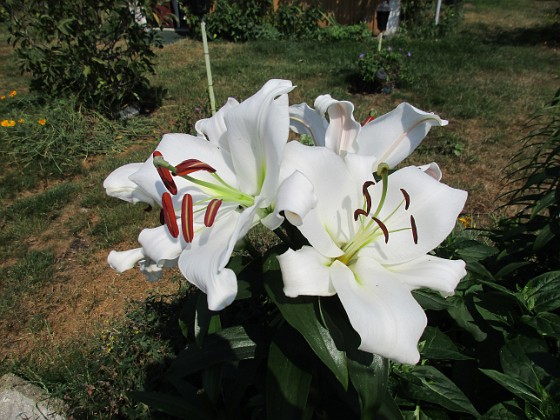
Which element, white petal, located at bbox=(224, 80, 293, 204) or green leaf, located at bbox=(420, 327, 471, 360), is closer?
white petal, located at bbox=(224, 80, 293, 204)

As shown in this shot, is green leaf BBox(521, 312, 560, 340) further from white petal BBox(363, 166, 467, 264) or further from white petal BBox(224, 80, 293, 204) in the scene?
white petal BBox(224, 80, 293, 204)

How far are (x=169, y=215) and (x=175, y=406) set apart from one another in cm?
73

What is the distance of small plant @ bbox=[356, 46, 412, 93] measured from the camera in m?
5.57

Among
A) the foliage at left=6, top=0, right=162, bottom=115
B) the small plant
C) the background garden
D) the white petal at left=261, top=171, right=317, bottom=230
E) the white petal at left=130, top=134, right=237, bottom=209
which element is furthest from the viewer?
the small plant

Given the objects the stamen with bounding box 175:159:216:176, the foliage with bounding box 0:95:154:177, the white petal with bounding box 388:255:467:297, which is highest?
the stamen with bounding box 175:159:216:176

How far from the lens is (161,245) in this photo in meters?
0.78

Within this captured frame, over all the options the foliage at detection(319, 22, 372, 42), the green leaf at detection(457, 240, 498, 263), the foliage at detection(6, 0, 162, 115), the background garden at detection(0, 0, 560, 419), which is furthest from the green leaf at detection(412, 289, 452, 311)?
the foliage at detection(319, 22, 372, 42)

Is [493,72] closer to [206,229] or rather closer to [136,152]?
[136,152]

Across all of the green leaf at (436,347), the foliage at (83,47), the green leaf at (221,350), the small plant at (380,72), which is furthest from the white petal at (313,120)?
the small plant at (380,72)

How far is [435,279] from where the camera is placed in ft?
2.48

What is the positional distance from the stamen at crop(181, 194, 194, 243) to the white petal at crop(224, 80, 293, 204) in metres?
0.12

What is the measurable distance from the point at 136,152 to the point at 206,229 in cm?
376

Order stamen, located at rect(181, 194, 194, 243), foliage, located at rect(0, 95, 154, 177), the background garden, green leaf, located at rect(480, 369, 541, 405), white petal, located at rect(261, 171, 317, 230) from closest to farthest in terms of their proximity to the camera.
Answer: white petal, located at rect(261, 171, 317, 230) < stamen, located at rect(181, 194, 194, 243) < green leaf, located at rect(480, 369, 541, 405) < the background garden < foliage, located at rect(0, 95, 154, 177)

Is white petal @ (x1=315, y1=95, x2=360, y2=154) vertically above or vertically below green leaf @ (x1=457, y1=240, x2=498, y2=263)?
above
